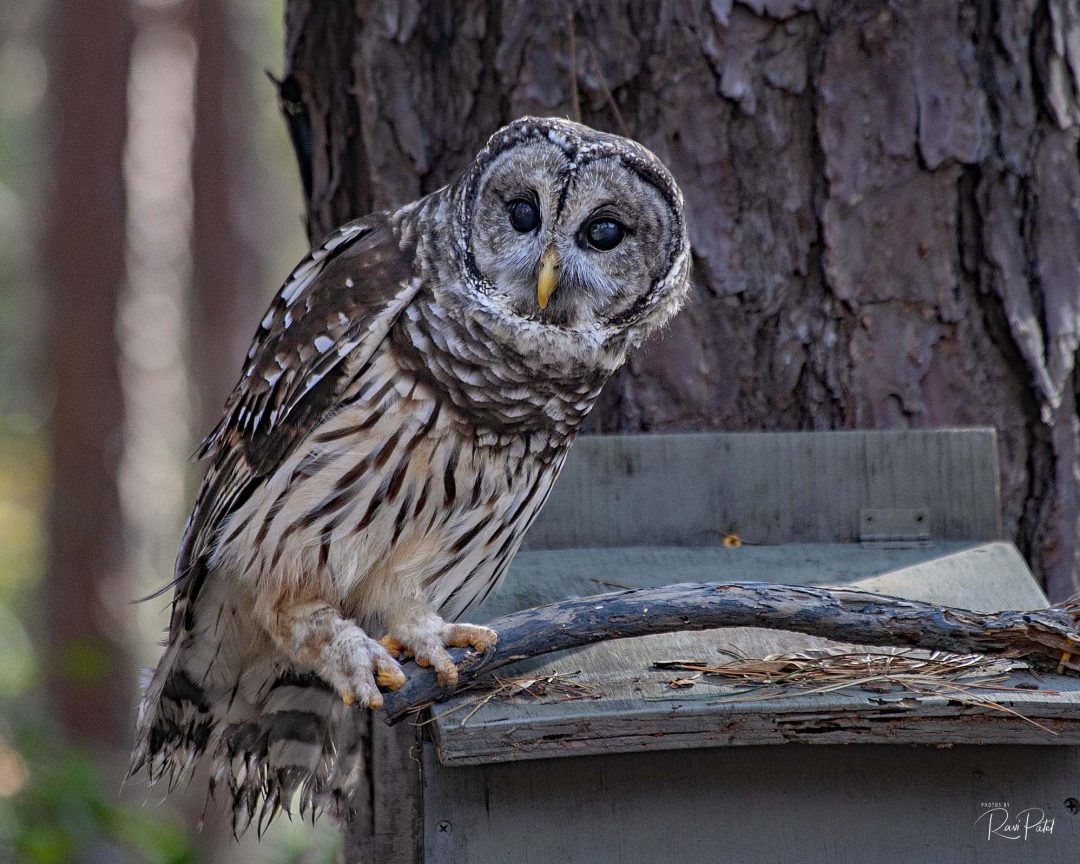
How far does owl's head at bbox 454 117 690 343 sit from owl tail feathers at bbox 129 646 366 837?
1088 millimetres

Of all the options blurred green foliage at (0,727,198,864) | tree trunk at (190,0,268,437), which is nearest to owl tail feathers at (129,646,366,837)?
blurred green foliage at (0,727,198,864)

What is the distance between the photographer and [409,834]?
2.73 m

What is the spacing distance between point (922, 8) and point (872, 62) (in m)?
0.20

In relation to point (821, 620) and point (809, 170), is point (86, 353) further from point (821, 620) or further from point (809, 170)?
point (821, 620)

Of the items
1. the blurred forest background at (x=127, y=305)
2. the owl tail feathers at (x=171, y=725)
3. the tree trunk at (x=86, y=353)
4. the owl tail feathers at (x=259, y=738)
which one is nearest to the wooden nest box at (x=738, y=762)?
the owl tail feathers at (x=259, y=738)

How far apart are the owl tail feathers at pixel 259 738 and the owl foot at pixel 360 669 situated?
1.45ft

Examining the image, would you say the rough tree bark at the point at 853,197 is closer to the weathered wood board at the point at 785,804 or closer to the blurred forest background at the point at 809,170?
the blurred forest background at the point at 809,170

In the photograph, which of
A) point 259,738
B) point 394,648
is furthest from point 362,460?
point 259,738

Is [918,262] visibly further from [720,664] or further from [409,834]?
[409,834]

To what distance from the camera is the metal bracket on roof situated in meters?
3.07

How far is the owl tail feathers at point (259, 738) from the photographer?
2.88m

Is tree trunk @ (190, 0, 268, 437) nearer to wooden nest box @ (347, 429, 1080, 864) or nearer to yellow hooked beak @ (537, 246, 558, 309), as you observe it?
yellow hooked beak @ (537, 246, 558, 309)

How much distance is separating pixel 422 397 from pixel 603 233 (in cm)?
55

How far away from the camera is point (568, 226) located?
2572mm
